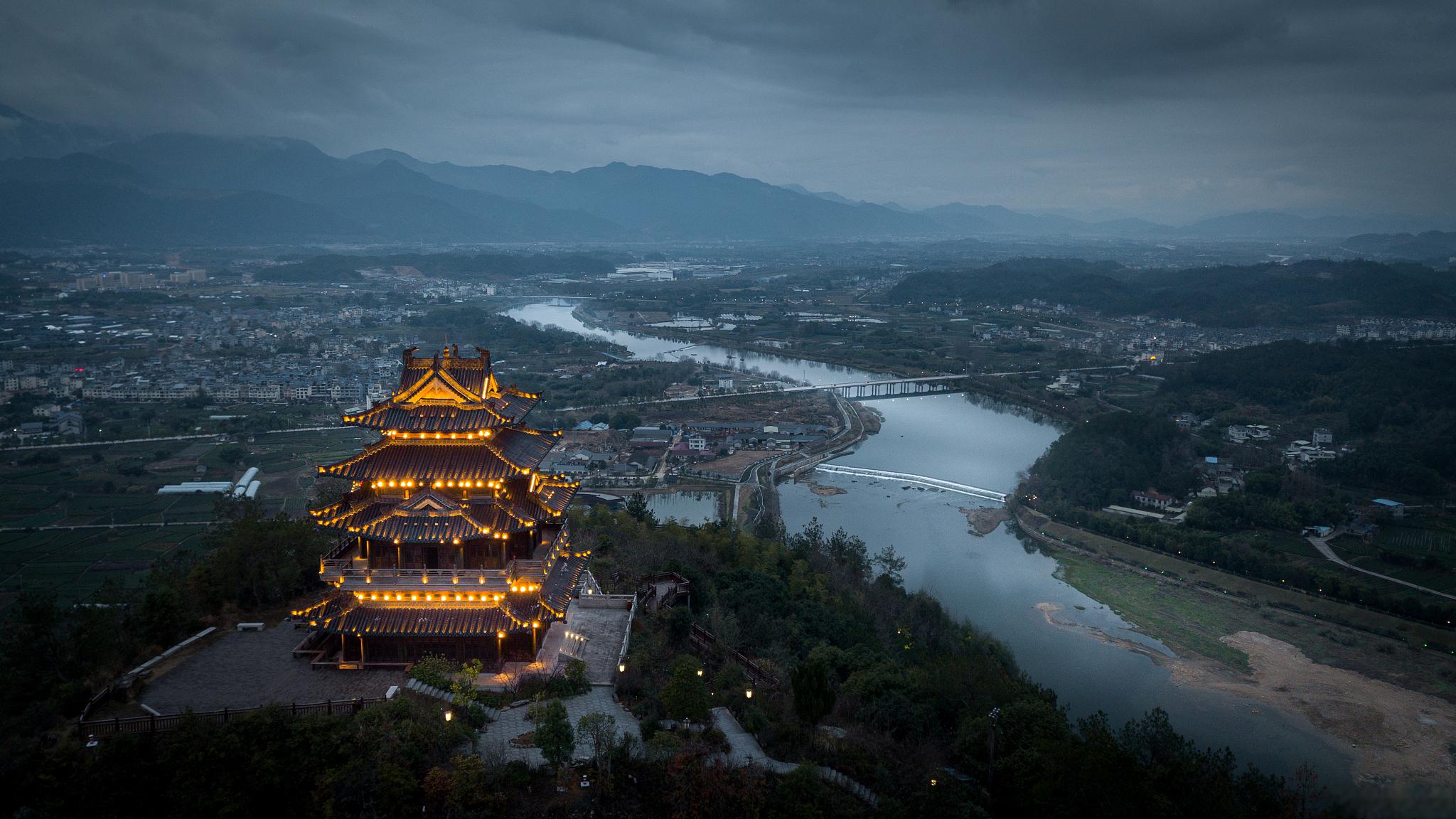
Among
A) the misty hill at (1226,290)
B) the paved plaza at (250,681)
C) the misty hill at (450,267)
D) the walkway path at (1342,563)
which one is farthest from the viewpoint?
the misty hill at (450,267)

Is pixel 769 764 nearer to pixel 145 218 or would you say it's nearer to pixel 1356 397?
pixel 1356 397

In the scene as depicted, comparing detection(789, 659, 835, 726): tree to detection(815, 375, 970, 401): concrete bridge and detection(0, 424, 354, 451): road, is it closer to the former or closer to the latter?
detection(0, 424, 354, 451): road

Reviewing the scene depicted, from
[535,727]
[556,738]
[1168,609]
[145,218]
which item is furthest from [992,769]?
[145,218]

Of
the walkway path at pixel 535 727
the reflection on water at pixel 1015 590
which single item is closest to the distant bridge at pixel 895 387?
the reflection on water at pixel 1015 590

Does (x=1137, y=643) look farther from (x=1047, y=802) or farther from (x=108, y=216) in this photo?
(x=108, y=216)

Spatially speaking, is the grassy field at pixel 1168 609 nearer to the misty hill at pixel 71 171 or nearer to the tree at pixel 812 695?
the tree at pixel 812 695
